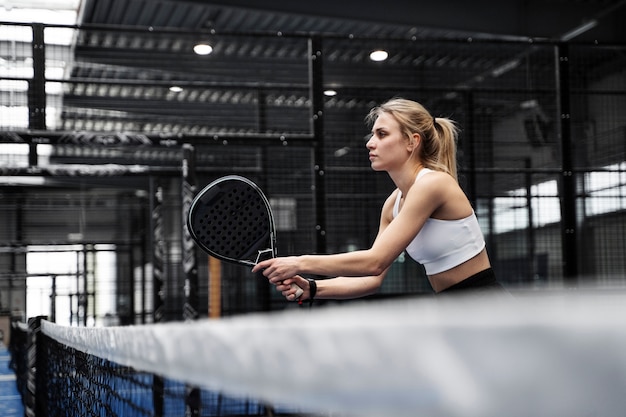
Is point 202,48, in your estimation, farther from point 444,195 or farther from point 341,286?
point 444,195

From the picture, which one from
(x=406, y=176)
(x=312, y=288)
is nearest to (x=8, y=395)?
(x=312, y=288)

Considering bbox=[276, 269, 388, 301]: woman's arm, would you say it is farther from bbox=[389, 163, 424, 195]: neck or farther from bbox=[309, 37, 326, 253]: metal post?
bbox=[309, 37, 326, 253]: metal post

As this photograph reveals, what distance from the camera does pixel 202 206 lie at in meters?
2.53

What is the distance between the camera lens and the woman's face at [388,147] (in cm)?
254

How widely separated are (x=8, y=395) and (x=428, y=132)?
17.8 feet

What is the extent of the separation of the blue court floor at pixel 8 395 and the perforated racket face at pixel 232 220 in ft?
11.5

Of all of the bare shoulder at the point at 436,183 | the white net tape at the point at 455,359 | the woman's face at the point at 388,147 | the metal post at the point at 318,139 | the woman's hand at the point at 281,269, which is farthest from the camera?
the metal post at the point at 318,139

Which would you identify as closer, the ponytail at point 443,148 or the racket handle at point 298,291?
the racket handle at point 298,291

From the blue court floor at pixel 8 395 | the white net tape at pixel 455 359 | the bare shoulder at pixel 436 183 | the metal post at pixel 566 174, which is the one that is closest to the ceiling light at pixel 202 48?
the metal post at pixel 566 174

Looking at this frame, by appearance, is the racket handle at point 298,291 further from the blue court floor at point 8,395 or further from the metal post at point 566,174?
the metal post at point 566,174

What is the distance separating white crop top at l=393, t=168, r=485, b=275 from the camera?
247cm

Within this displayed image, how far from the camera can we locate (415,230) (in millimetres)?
2396

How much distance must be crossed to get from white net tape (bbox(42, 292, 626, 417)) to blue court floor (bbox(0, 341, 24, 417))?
5331 millimetres

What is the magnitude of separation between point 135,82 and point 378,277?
3.88 metres
